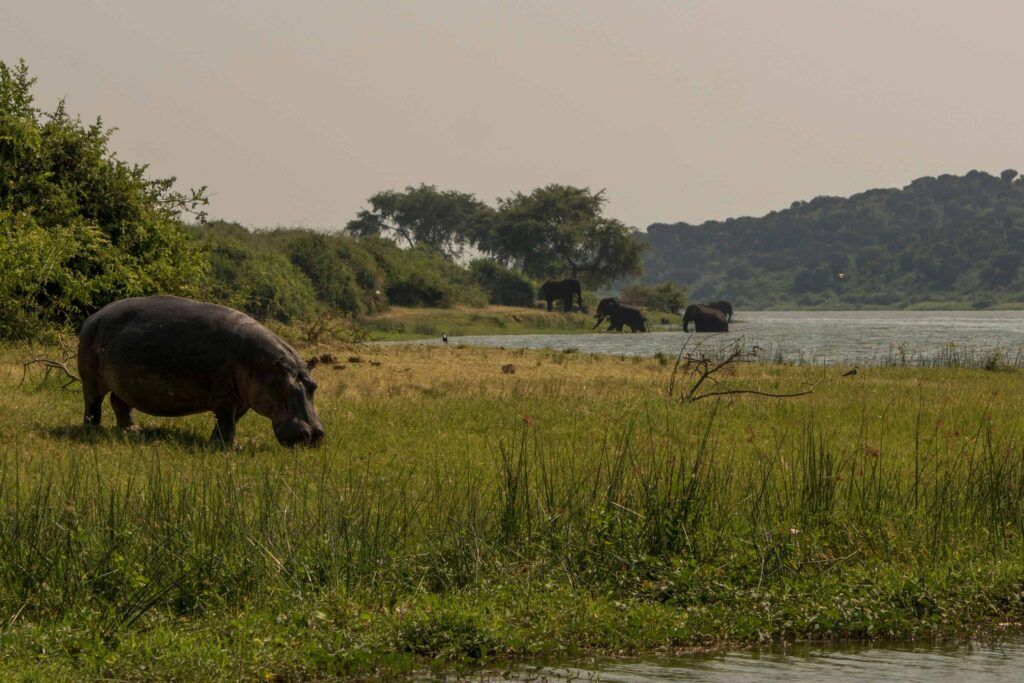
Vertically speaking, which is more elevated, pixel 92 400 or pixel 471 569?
A: pixel 92 400

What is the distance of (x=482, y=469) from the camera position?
1063 cm

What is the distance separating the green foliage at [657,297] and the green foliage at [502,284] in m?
9.39

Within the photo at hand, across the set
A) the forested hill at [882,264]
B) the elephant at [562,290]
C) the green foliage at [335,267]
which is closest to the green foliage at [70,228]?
the green foliage at [335,267]

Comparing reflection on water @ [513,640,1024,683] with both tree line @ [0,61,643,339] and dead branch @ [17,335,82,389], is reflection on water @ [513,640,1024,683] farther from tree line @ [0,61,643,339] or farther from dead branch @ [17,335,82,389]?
tree line @ [0,61,643,339]

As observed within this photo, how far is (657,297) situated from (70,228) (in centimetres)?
5820

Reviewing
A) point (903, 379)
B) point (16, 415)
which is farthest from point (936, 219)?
point (16, 415)

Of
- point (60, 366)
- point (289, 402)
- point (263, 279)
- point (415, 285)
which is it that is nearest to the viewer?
point (289, 402)

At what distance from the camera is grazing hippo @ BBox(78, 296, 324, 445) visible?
40.5ft

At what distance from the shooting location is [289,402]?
12266 mm

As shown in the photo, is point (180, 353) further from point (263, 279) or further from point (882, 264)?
point (882, 264)

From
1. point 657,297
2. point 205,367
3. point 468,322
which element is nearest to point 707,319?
point 468,322

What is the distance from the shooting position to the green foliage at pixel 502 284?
230 ft

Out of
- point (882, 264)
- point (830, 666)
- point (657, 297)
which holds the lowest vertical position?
point (830, 666)

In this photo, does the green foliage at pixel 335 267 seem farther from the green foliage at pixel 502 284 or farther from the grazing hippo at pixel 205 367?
the grazing hippo at pixel 205 367
